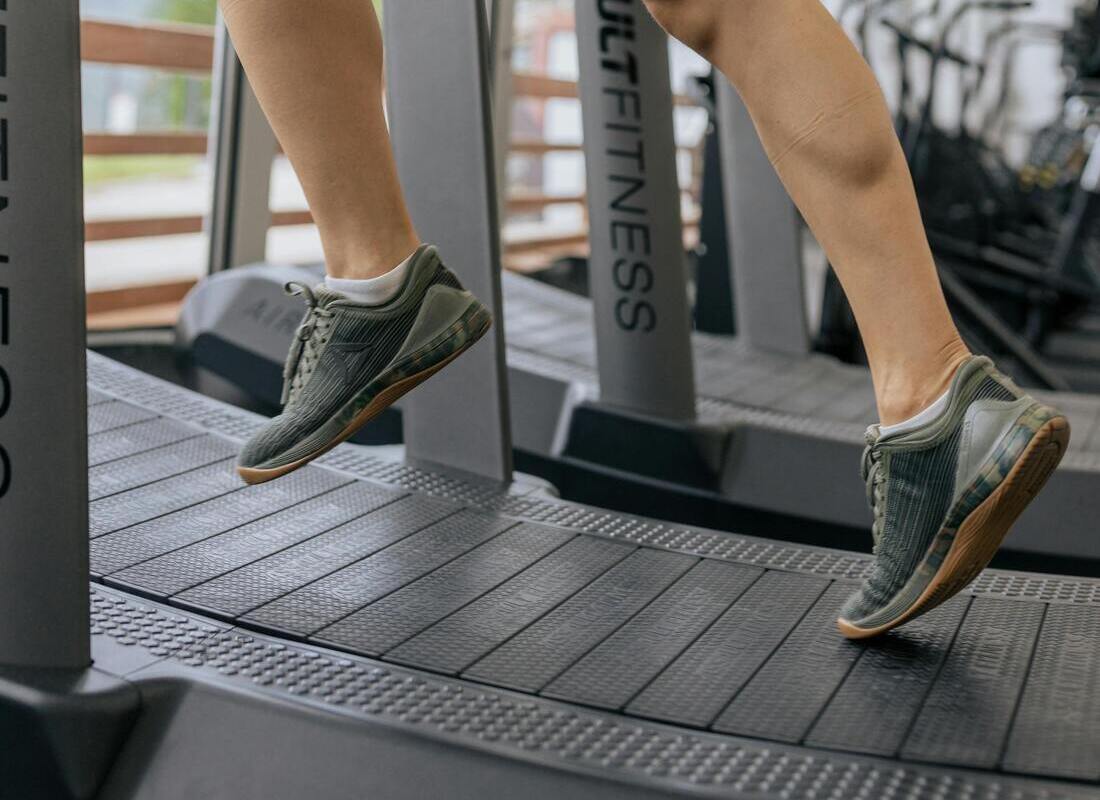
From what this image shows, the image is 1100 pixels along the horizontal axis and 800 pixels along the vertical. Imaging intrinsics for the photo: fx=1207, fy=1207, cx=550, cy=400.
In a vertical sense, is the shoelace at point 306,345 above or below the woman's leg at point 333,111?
below

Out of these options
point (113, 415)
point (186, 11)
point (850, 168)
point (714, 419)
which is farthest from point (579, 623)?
point (186, 11)

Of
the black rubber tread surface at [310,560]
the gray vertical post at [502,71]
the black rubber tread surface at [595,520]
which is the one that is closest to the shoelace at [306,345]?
the black rubber tread surface at [310,560]

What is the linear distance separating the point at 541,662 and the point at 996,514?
1.49 ft

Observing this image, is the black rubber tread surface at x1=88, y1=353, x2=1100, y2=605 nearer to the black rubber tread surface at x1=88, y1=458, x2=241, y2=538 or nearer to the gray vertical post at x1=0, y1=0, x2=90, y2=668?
the black rubber tread surface at x1=88, y1=458, x2=241, y2=538

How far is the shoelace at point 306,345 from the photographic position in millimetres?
1299

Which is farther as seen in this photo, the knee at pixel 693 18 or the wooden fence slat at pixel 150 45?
the wooden fence slat at pixel 150 45

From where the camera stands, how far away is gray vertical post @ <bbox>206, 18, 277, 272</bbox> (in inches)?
134

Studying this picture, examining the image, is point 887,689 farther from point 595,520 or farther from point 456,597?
point 595,520

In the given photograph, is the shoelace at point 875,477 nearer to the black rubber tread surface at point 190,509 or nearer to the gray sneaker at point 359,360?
the gray sneaker at point 359,360

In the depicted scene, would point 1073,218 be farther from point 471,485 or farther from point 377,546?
point 377,546

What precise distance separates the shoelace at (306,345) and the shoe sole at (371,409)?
0.24ft

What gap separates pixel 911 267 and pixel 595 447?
58.5 inches

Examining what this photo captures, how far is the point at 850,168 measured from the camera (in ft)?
3.38

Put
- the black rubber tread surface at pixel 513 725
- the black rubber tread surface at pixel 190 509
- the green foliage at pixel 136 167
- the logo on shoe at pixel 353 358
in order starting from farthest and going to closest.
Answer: the green foliage at pixel 136 167
the black rubber tread surface at pixel 190 509
the logo on shoe at pixel 353 358
the black rubber tread surface at pixel 513 725
